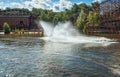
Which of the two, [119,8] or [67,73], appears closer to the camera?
[67,73]

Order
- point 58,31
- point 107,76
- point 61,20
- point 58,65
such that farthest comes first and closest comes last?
point 61,20, point 58,31, point 58,65, point 107,76

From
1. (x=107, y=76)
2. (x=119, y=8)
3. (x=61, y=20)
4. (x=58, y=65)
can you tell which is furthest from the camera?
(x=61, y=20)

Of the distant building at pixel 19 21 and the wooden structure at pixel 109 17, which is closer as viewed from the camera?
the wooden structure at pixel 109 17

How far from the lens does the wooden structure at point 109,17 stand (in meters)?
104

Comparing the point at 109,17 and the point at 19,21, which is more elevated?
the point at 109,17

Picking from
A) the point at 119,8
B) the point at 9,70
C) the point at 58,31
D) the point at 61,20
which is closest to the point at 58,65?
the point at 9,70

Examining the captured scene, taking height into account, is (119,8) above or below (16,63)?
above

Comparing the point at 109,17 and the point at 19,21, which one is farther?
the point at 19,21

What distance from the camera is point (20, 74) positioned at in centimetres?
2175

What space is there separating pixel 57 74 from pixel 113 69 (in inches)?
200

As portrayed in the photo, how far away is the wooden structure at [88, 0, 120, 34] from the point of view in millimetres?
104363

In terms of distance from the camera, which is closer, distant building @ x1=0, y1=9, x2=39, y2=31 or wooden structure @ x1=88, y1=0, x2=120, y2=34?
wooden structure @ x1=88, y1=0, x2=120, y2=34

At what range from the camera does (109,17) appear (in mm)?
114312

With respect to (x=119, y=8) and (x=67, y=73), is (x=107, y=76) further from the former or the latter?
(x=119, y=8)
